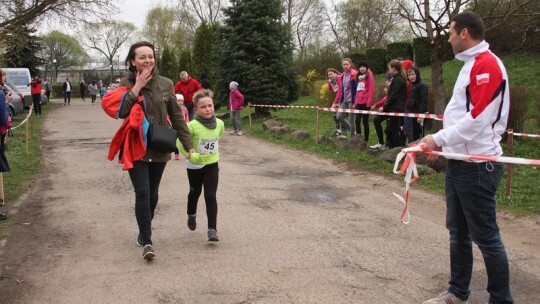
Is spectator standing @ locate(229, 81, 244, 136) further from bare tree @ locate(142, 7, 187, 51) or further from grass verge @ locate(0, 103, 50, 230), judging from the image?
bare tree @ locate(142, 7, 187, 51)

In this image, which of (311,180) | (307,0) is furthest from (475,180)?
(307,0)

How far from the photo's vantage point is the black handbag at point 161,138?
479cm

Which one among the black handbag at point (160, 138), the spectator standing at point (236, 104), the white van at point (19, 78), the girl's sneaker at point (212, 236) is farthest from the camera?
the white van at point (19, 78)

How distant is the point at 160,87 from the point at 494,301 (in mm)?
3324

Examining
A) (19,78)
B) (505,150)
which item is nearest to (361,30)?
(19,78)

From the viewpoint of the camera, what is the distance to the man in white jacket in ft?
11.0

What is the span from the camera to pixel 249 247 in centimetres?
529

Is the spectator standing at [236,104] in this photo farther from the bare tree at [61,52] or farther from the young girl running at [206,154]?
the bare tree at [61,52]

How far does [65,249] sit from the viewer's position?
5.30 metres

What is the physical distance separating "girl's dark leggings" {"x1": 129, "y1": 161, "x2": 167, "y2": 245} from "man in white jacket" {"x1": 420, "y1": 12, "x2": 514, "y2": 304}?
2.52 metres

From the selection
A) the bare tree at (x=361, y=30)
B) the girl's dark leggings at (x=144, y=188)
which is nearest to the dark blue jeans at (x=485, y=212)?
the girl's dark leggings at (x=144, y=188)

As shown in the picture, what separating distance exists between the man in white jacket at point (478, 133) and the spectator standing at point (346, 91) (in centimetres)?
872

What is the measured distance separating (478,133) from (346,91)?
912 centimetres

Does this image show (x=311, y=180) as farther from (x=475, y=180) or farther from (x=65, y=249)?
(x=475, y=180)
